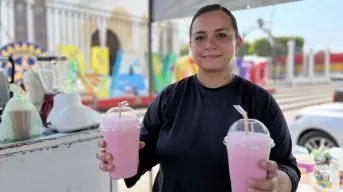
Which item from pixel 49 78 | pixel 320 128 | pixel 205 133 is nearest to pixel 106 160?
pixel 205 133

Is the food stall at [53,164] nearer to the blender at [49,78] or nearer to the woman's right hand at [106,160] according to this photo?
the blender at [49,78]

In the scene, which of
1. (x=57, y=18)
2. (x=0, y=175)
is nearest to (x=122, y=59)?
(x=57, y=18)

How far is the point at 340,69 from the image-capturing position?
2994 cm

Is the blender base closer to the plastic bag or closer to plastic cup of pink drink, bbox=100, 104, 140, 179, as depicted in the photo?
the plastic bag

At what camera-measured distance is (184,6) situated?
2408 mm

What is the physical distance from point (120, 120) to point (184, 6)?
5.01 ft

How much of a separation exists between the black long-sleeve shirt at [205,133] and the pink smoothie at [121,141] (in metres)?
0.15

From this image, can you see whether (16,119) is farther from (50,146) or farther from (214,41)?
(214,41)

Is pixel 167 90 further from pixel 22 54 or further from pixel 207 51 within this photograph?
pixel 22 54

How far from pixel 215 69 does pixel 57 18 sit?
39.0 feet

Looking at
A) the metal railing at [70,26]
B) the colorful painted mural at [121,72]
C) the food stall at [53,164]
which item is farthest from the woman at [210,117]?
the metal railing at [70,26]

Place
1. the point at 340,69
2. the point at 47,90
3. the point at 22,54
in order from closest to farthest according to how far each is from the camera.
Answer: the point at 47,90 → the point at 22,54 → the point at 340,69

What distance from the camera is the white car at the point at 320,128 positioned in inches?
160

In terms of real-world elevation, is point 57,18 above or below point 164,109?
above
